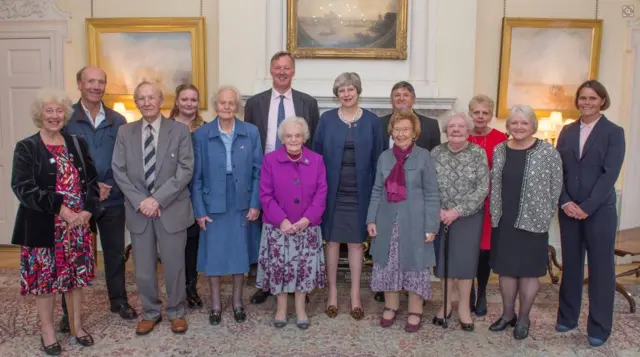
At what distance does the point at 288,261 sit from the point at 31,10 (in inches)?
163

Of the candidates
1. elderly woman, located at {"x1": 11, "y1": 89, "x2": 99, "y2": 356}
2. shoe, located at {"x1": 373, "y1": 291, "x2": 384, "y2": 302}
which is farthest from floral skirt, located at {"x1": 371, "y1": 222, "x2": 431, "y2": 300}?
elderly woman, located at {"x1": 11, "y1": 89, "x2": 99, "y2": 356}

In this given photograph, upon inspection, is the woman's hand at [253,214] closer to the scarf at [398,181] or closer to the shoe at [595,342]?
the scarf at [398,181]

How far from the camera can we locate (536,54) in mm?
5281

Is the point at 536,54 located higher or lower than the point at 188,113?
higher

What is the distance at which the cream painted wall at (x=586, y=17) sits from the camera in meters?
5.26

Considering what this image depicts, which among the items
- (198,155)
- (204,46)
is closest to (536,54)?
(204,46)

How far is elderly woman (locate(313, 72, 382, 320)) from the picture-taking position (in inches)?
133

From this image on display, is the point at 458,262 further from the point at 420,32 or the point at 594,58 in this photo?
the point at 594,58

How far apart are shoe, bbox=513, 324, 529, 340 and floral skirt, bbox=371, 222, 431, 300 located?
57 centimetres

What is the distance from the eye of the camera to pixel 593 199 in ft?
9.63

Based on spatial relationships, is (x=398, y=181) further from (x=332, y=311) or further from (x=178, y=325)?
(x=178, y=325)

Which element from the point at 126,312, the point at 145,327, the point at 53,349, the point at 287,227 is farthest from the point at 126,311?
the point at 287,227

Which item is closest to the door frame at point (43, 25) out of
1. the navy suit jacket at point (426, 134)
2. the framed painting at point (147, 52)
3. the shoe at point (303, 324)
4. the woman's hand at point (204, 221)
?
the framed painting at point (147, 52)

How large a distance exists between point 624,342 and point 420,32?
10.1 feet
